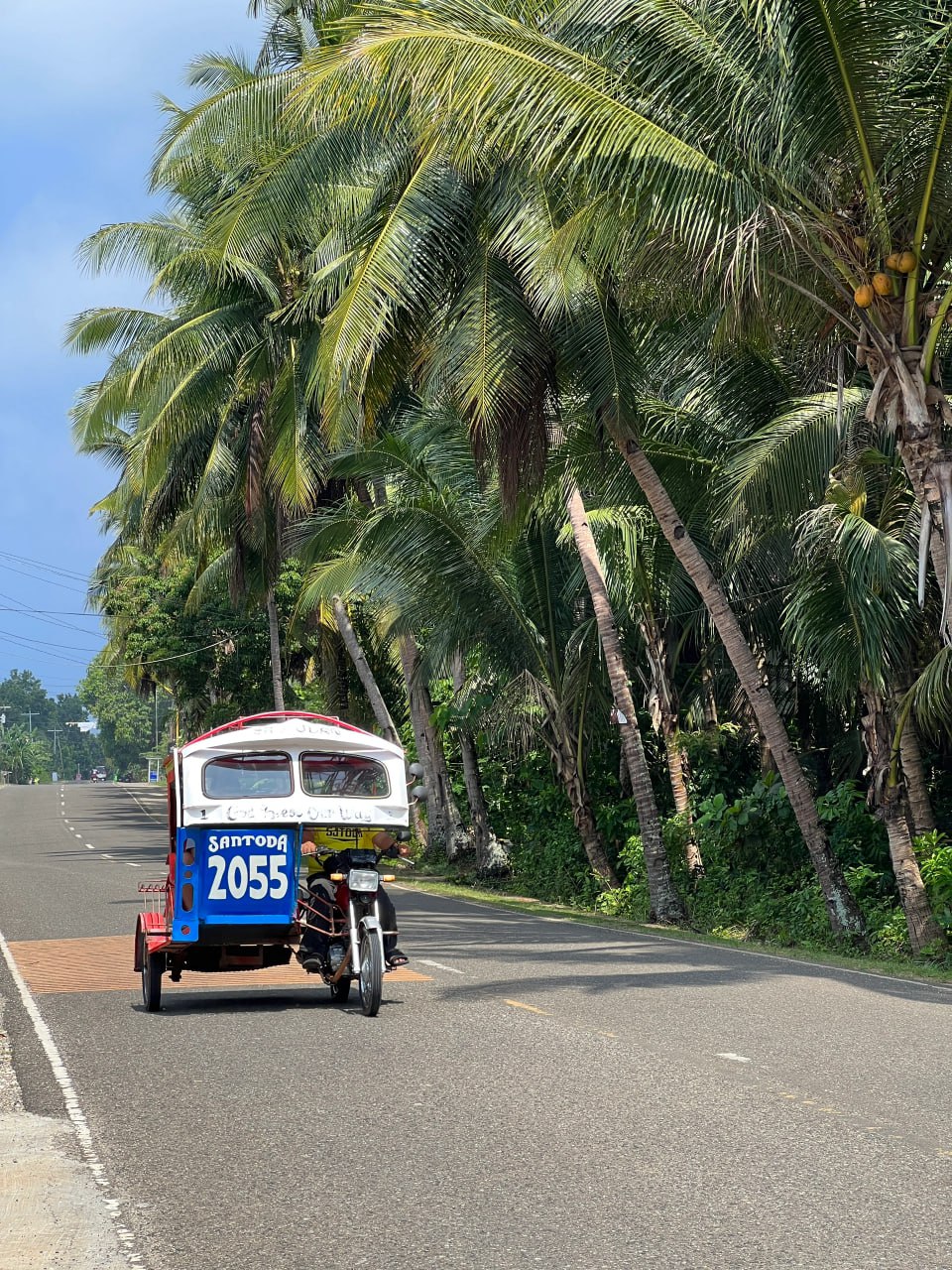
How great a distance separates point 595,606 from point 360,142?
7.03 meters

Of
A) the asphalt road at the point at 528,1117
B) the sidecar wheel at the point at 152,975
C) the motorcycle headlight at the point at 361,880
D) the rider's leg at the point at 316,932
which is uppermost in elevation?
the motorcycle headlight at the point at 361,880

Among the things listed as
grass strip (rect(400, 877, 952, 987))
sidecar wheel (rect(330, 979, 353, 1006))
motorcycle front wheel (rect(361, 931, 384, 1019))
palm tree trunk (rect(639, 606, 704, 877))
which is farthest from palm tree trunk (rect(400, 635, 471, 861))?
motorcycle front wheel (rect(361, 931, 384, 1019))

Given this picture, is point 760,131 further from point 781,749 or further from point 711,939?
point 711,939

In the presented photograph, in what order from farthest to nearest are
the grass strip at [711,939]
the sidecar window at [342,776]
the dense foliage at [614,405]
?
1. the grass strip at [711,939]
2. the dense foliage at [614,405]
3. the sidecar window at [342,776]

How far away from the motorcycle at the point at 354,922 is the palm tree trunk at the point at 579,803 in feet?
44.0

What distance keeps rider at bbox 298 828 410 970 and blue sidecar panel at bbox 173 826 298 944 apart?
0.30 meters

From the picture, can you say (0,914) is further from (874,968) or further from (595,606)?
(874,968)

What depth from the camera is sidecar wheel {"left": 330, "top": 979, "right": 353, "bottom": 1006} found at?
11.7 meters

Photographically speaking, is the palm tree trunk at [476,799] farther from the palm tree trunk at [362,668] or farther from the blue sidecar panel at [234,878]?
the blue sidecar panel at [234,878]

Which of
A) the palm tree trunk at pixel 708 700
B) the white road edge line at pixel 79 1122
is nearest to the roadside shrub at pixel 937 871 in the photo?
the palm tree trunk at pixel 708 700

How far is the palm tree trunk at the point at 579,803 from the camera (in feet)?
81.7

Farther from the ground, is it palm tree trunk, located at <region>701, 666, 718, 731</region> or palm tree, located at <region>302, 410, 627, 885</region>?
palm tree, located at <region>302, 410, 627, 885</region>

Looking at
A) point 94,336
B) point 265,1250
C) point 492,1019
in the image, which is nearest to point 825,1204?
point 265,1250

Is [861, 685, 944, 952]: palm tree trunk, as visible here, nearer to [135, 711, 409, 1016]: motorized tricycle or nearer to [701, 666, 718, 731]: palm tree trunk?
[701, 666, 718, 731]: palm tree trunk
